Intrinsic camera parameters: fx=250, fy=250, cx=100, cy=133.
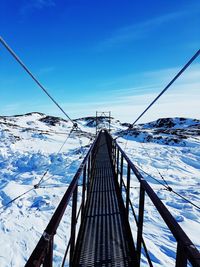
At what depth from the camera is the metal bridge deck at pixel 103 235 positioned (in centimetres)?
292

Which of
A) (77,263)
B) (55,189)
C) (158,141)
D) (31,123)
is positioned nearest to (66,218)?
(55,189)

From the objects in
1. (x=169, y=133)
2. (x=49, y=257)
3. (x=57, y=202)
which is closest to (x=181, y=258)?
(x=49, y=257)

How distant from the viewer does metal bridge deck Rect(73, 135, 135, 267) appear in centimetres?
292

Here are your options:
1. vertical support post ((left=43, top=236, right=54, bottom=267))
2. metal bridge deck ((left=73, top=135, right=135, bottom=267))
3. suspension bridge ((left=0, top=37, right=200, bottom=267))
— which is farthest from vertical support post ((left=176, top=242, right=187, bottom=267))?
metal bridge deck ((left=73, top=135, right=135, bottom=267))

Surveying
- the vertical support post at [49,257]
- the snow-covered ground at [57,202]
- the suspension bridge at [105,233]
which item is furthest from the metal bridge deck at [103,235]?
the vertical support post at [49,257]

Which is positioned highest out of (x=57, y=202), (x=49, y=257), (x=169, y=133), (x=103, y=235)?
(x=49, y=257)

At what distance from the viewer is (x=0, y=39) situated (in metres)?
3.25

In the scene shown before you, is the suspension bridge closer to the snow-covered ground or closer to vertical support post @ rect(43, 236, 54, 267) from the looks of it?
vertical support post @ rect(43, 236, 54, 267)

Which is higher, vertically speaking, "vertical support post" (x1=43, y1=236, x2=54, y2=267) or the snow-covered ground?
"vertical support post" (x1=43, y1=236, x2=54, y2=267)

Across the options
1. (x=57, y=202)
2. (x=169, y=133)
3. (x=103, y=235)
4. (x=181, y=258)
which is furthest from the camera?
(x=169, y=133)

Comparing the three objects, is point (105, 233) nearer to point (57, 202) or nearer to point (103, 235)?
point (103, 235)

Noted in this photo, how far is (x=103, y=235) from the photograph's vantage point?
357 cm

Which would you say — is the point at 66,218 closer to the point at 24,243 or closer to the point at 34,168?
the point at 24,243

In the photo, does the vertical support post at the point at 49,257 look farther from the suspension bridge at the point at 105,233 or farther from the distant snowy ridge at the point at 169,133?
the distant snowy ridge at the point at 169,133
